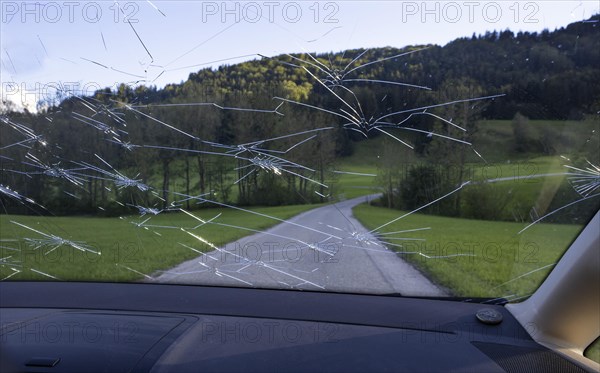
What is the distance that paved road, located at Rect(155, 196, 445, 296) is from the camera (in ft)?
14.9

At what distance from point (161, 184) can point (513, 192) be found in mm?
2919

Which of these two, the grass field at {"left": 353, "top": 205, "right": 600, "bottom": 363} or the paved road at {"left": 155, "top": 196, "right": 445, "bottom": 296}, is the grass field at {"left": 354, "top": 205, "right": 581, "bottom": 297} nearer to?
the grass field at {"left": 353, "top": 205, "right": 600, "bottom": 363}

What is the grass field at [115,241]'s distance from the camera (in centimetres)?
473

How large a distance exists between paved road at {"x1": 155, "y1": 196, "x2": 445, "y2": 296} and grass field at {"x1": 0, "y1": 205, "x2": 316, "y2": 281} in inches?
4.9

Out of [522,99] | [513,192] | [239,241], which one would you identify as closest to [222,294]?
[239,241]

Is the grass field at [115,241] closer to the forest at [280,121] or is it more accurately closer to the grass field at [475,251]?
the forest at [280,121]

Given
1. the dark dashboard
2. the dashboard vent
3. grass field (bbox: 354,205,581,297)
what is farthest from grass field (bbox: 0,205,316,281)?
the dashboard vent

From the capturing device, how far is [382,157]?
4.29m

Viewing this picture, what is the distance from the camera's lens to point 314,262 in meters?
4.83

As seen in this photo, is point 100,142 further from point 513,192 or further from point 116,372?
point 513,192

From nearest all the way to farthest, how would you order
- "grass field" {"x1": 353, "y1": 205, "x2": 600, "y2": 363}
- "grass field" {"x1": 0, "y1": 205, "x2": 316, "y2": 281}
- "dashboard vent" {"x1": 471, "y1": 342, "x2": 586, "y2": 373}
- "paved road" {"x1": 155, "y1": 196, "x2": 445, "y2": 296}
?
"dashboard vent" {"x1": 471, "y1": 342, "x2": 586, "y2": 373}, "grass field" {"x1": 353, "y1": 205, "x2": 600, "y2": 363}, "paved road" {"x1": 155, "y1": 196, "x2": 445, "y2": 296}, "grass field" {"x1": 0, "y1": 205, "x2": 316, "y2": 281}

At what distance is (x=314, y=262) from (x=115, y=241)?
72.6 inches

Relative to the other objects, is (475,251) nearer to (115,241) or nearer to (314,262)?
(314,262)

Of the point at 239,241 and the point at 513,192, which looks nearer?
the point at 513,192
